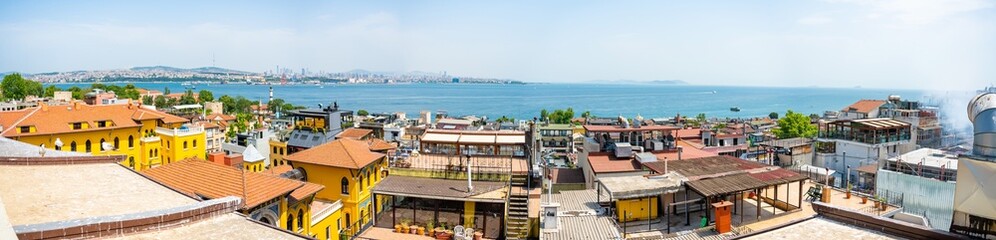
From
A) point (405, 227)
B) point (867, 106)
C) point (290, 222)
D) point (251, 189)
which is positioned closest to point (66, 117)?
point (290, 222)

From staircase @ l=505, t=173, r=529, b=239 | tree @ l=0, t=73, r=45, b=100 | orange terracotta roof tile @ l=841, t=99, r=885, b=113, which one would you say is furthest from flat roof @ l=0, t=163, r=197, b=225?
tree @ l=0, t=73, r=45, b=100

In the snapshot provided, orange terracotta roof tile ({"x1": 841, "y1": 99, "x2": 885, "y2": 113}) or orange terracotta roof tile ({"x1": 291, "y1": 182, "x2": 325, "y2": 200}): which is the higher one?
orange terracotta roof tile ({"x1": 841, "y1": 99, "x2": 885, "y2": 113})

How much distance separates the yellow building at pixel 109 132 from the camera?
29453 mm

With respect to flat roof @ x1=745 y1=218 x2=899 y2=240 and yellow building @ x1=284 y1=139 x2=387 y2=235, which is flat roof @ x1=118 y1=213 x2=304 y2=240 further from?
yellow building @ x1=284 y1=139 x2=387 y2=235

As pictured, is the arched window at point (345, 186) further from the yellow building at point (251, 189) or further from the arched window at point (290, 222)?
the arched window at point (290, 222)

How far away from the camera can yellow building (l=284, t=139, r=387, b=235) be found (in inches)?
869

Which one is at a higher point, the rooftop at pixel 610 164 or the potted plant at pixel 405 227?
the rooftop at pixel 610 164

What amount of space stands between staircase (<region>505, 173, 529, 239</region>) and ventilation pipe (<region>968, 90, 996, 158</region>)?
10738mm

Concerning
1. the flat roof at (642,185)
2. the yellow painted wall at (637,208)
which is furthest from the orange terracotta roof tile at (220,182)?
the yellow painted wall at (637,208)

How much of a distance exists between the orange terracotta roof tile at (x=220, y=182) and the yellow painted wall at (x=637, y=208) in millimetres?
10202

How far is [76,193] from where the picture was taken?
982 cm

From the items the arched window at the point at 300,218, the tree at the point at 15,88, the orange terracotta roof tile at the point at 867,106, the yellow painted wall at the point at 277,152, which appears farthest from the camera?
the tree at the point at 15,88

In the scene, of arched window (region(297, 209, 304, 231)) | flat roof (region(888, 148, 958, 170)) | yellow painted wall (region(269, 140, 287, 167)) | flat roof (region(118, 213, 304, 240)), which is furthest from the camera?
yellow painted wall (region(269, 140, 287, 167))

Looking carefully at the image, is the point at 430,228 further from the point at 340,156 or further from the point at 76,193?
the point at 76,193
